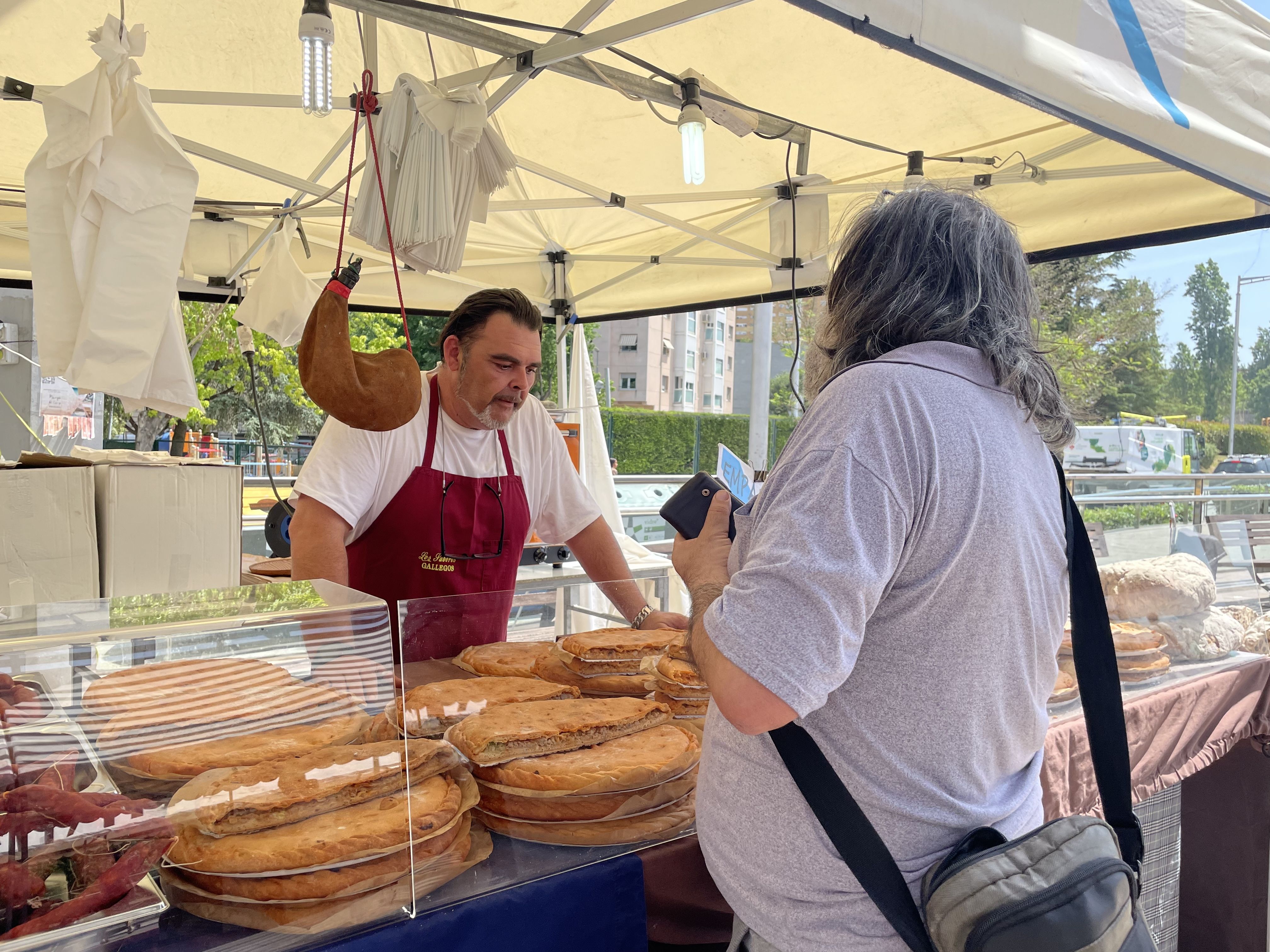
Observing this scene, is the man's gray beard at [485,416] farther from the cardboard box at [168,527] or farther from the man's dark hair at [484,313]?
the cardboard box at [168,527]

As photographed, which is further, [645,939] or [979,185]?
[979,185]

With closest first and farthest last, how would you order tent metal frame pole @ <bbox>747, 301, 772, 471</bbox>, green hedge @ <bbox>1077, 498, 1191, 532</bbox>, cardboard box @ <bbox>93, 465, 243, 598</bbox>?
green hedge @ <bbox>1077, 498, 1191, 532</bbox>, cardboard box @ <bbox>93, 465, 243, 598</bbox>, tent metal frame pole @ <bbox>747, 301, 772, 471</bbox>

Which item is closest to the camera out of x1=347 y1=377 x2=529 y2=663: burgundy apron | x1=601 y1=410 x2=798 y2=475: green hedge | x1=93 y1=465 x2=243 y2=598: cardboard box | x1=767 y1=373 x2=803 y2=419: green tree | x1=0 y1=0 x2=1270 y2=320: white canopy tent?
x1=0 y1=0 x2=1270 y2=320: white canopy tent

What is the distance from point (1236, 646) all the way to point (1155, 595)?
494mm

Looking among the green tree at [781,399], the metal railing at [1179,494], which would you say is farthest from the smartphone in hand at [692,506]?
the green tree at [781,399]

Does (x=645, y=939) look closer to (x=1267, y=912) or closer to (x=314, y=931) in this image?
(x=314, y=931)

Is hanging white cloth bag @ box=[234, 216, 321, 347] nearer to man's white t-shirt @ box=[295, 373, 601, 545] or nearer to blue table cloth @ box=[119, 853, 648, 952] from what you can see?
man's white t-shirt @ box=[295, 373, 601, 545]

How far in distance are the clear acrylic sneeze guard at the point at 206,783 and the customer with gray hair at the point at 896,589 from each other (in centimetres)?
47

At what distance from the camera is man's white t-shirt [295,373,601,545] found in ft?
7.93

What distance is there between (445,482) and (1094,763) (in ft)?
6.18

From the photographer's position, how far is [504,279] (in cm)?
536

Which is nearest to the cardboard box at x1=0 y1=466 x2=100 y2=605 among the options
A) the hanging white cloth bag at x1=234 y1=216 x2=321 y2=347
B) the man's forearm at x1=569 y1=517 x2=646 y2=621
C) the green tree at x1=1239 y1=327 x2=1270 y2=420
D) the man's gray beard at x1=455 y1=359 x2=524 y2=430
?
the man's gray beard at x1=455 y1=359 x2=524 y2=430

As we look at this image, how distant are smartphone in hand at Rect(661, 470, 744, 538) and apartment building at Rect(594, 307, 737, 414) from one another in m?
38.3

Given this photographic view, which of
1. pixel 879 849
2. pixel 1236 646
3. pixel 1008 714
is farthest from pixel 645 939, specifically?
pixel 1236 646
